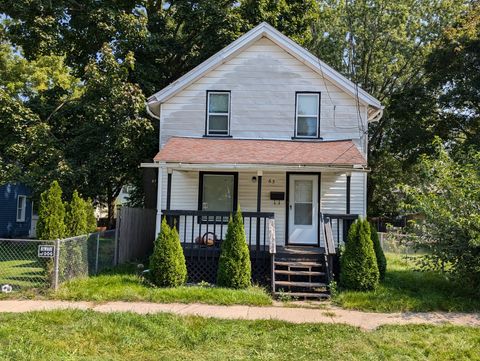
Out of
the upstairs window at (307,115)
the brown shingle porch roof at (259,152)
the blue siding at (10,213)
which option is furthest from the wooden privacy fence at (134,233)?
the blue siding at (10,213)

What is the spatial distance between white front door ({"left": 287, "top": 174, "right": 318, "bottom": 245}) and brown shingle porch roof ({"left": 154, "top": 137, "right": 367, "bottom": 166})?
94 cm

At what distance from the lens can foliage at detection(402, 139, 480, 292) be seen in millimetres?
8781

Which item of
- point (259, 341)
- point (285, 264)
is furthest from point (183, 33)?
point (259, 341)

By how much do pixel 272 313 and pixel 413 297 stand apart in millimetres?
3131

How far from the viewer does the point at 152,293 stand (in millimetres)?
8719

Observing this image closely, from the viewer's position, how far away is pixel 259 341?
6.12m

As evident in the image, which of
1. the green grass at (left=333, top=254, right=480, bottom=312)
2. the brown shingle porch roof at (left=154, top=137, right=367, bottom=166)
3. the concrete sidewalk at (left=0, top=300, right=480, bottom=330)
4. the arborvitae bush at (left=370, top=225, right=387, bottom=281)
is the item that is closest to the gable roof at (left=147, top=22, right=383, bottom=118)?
the brown shingle porch roof at (left=154, top=137, right=367, bottom=166)

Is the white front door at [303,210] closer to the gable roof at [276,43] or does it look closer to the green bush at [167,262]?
the gable roof at [276,43]

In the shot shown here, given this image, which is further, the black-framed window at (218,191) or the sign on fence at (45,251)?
the black-framed window at (218,191)

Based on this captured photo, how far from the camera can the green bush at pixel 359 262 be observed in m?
9.23

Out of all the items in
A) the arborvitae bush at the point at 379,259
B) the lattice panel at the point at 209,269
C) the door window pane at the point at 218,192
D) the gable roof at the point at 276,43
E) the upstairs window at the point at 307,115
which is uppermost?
the gable roof at the point at 276,43

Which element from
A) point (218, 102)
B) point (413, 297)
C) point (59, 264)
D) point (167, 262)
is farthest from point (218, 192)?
point (413, 297)

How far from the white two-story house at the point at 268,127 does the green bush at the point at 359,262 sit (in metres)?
2.95

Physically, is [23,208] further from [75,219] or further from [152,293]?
[152,293]
